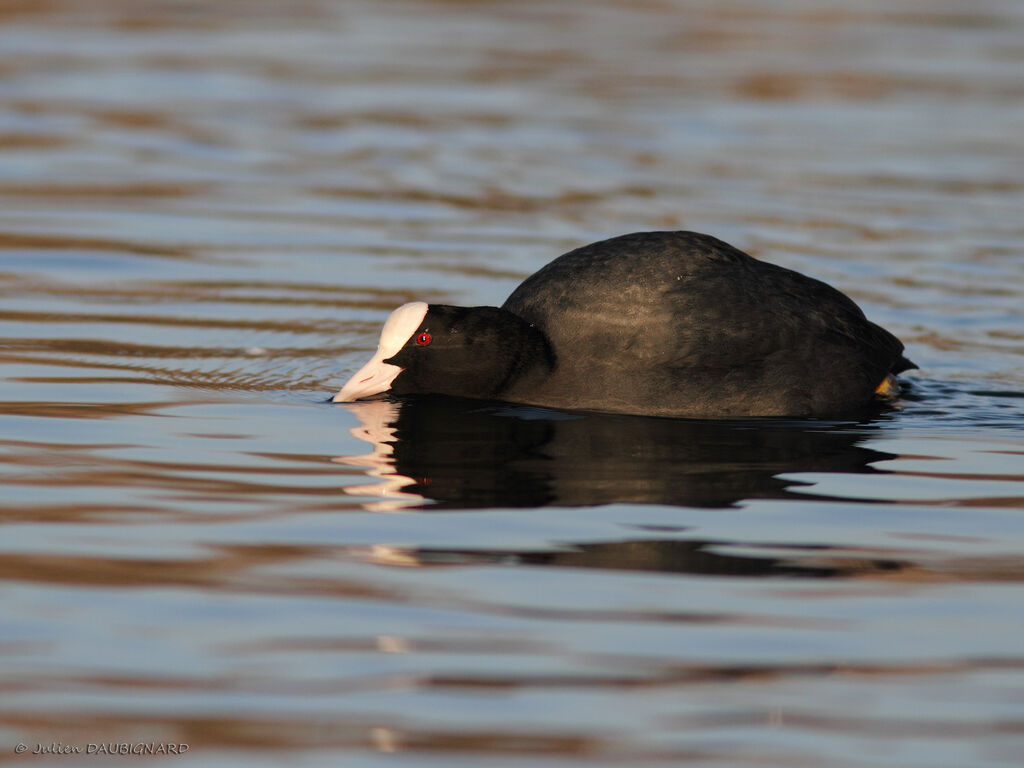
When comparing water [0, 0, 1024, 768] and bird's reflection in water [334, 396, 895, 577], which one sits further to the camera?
bird's reflection in water [334, 396, 895, 577]

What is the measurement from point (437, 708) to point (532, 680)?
237mm

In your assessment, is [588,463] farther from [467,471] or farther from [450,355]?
[450,355]

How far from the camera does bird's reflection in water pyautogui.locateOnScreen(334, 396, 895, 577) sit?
4.60 m

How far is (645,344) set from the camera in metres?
6.44

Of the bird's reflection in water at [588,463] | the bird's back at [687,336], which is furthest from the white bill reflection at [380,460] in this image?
the bird's back at [687,336]

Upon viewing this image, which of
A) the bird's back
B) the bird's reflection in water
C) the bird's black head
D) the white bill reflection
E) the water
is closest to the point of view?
the water

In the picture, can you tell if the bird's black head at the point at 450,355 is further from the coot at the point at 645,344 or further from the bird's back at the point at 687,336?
the bird's back at the point at 687,336

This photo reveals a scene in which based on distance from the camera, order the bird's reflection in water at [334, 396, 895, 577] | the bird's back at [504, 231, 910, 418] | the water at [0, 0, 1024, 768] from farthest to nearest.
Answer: the bird's back at [504, 231, 910, 418] → the bird's reflection in water at [334, 396, 895, 577] → the water at [0, 0, 1024, 768]

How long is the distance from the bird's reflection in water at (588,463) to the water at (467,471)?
0.07 feet

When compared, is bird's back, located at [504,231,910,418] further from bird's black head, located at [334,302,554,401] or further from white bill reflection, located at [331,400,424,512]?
white bill reflection, located at [331,400,424,512]

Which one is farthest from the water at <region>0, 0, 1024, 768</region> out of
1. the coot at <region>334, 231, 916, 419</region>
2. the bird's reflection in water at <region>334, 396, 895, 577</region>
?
the coot at <region>334, 231, 916, 419</region>

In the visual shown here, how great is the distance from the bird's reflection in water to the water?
0.8 inches

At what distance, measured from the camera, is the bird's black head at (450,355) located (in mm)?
6602

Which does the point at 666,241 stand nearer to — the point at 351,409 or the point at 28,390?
the point at 351,409
